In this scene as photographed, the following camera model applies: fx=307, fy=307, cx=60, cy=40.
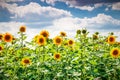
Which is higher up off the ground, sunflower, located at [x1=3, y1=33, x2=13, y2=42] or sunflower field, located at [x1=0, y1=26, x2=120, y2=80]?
sunflower, located at [x1=3, y1=33, x2=13, y2=42]

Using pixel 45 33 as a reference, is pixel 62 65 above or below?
below

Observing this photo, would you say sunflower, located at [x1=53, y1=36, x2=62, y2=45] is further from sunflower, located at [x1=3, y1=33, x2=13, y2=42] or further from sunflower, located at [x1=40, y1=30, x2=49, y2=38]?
sunflower, located at [x1=3, y1=33, x2=13, y2=42]

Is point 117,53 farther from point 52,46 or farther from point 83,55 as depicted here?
point 52,46

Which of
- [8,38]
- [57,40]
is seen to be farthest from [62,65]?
[8,38]

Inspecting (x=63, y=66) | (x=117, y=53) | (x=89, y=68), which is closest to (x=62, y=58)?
(x=63, y=66)

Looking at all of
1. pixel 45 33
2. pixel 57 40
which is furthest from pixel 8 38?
pixel 57 40

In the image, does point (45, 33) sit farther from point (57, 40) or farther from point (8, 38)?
point (8, 38)

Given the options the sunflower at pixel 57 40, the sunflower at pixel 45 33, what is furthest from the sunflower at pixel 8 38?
the sunflower at pixel 57 40

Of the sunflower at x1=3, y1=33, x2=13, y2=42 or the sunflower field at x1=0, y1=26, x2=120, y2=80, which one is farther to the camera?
the sunflower at x1=3, y1=33, x2=13, y2=42

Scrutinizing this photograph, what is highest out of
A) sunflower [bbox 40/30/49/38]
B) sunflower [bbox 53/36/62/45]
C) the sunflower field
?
sunflower [bbox 40/30/49/38]

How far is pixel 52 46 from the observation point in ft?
10.6

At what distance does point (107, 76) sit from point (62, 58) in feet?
1.43

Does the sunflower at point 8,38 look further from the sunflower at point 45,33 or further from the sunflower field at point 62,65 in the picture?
the sunflower at point 45,33

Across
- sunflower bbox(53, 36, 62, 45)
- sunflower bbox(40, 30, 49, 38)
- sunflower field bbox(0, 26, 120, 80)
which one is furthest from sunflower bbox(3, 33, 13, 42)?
sunflower bbox(53, 36, 62, 45)
